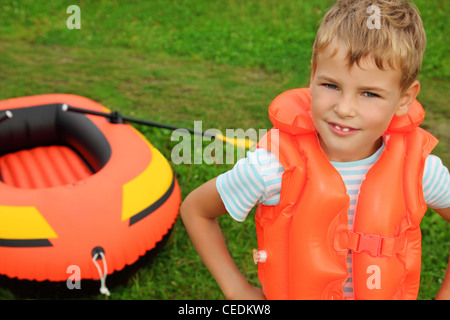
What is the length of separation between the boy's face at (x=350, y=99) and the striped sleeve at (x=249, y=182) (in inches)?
8.1

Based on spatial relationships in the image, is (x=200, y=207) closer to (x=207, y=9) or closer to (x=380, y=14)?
(x=380, y=14)

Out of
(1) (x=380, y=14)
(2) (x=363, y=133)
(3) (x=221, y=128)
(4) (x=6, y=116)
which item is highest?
(1) (x=380, y=14)

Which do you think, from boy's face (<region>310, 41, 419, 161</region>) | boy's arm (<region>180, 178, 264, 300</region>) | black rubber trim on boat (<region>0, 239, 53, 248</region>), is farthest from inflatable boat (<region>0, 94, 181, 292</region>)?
boy's face (<region>310, 41, 419, 161</region>)

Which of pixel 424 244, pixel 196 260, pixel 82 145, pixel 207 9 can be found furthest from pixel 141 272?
pixel 207 9

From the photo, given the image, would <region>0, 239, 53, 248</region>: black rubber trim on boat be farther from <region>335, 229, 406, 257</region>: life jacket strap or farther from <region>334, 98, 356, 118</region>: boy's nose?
<region>334, 98, 356, 118</region>: boy's nose

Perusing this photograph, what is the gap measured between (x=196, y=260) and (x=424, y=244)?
57.1 inches

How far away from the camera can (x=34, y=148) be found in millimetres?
3641

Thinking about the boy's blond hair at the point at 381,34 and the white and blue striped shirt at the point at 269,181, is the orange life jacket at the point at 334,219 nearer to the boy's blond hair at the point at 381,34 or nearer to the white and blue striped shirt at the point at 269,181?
the white and blue striped shirt at the point at 269,181

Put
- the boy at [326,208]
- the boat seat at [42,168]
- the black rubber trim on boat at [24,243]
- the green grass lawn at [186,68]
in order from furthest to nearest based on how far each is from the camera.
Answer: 1. the boat seat at [42,168]
2. the green grass lawn at [186,68]
3. the black rubber trim on boat at [24,243]
4. the boy at [326,208]

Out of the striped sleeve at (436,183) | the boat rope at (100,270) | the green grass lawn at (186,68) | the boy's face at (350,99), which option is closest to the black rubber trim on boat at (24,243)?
the boat rope at (100,270)

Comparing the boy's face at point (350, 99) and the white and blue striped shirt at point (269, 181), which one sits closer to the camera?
the boy's face at point (350, 99)

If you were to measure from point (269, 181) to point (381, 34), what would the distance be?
54 centimetres

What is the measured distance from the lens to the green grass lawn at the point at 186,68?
315 cm

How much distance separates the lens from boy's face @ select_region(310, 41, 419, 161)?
54.7 inches
